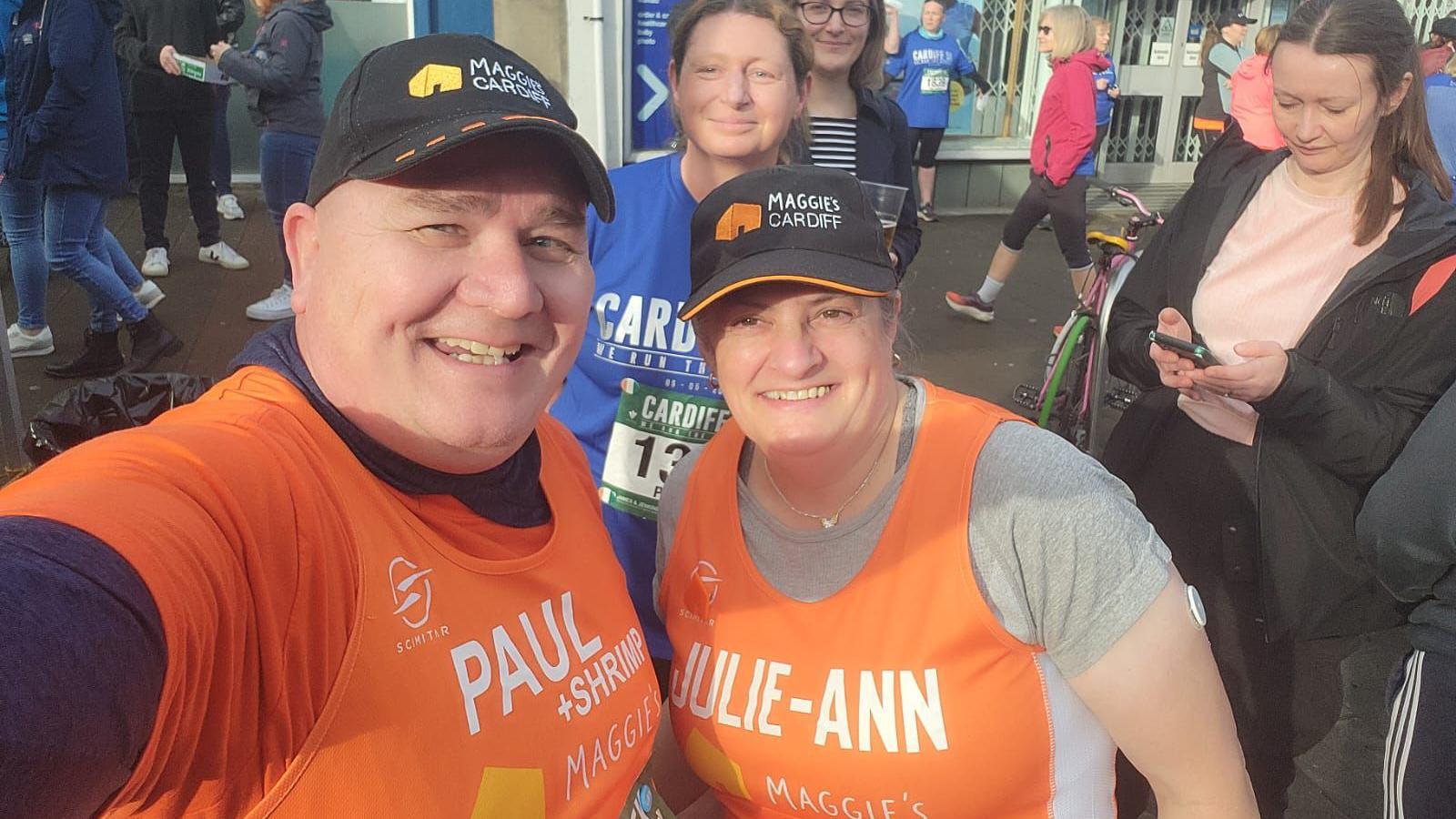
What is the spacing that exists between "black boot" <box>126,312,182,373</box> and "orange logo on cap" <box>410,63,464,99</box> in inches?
206

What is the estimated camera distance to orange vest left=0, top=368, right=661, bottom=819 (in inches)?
34.0

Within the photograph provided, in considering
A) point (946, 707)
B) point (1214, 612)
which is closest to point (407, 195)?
point (946, 707)

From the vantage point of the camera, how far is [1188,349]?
239cm

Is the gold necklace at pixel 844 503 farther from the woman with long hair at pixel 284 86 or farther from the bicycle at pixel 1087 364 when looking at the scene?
the woman with long hair at pixel 284 86

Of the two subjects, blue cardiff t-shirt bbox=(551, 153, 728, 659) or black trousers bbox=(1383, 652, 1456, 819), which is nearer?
black trousers bbox=(1383, 652, 1456, 819)

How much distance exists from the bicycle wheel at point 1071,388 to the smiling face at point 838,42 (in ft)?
7.41

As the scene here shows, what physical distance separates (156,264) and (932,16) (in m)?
7.10

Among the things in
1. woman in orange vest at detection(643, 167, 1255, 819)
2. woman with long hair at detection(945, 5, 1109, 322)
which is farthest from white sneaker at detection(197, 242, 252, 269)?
woman in orange vest at detection(643, 167, 1255, 819)

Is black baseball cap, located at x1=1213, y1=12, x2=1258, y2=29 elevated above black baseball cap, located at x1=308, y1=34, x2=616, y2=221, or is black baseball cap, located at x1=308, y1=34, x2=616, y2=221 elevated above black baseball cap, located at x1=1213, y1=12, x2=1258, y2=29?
black baseball cap, located at x1=1213, y1=12, x2=1258, y2=29

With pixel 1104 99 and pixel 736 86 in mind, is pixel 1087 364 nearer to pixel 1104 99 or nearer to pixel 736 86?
pixel 736 86

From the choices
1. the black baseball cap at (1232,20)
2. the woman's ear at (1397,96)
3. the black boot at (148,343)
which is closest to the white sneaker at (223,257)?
the black boot at (148,343)

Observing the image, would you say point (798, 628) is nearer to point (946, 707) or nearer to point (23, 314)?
point (946, 707)

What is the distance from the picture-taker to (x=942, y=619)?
5.01 feet

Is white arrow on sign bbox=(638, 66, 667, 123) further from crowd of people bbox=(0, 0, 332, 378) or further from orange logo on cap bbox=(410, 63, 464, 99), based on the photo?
orange logo on cap bbox=(410, 63, 464, 99)
